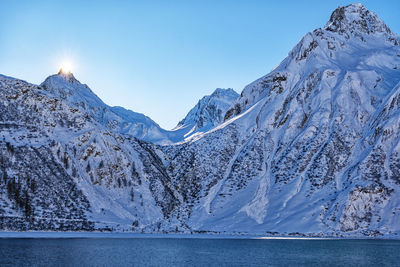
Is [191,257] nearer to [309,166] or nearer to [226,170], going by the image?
[309,166]

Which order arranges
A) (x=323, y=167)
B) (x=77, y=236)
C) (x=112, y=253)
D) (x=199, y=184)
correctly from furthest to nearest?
(x=199, y=184) < (x=323, y=167) < (x=77, y=236) < (x=112, y=253)

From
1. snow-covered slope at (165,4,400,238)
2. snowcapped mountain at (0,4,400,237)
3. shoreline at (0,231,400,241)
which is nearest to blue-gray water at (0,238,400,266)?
shoreline at (0,231,400,241)

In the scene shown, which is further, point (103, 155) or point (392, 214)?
point (103, 155)

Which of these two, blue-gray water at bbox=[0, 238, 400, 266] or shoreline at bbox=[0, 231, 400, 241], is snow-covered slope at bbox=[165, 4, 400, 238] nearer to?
shoreline at bbox=[0, 231, 400, 241]

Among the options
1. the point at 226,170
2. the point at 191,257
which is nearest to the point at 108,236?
the point at 191,257

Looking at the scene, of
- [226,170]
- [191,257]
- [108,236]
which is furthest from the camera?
[226,170]

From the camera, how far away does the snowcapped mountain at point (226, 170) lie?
137m

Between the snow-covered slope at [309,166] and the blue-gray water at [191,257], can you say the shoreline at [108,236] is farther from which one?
the blue-gray water at [191,257]

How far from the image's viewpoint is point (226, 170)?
595 ft

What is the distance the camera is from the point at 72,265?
209 feet

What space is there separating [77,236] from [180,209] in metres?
51.6

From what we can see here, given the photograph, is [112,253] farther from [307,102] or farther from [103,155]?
[307,102]

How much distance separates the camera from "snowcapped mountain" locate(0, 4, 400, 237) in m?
137

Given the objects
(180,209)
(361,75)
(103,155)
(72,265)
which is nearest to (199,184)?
(180,209)
